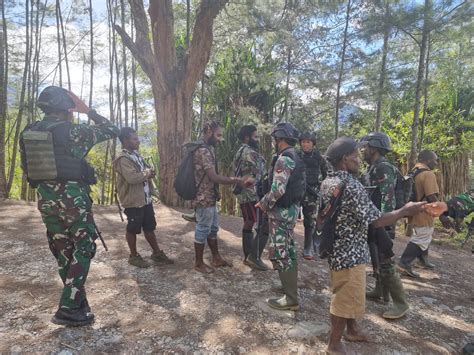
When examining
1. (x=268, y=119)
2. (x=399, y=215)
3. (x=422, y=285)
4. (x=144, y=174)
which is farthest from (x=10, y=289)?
(x=268, y=119)

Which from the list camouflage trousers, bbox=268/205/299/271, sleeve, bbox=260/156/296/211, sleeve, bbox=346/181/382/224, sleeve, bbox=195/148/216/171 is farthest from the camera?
sleeve, bbox=195/148/216/171

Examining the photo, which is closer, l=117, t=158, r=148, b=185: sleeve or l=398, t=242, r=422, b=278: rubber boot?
l=117, t=158, r=148, b=185: sleeve

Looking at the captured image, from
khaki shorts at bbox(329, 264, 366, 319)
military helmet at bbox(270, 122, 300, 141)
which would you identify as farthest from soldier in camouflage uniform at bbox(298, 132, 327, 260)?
khaki shorts at bbox(329, 264, 366, 319)

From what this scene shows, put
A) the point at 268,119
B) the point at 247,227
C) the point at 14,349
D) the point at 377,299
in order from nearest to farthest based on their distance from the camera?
the point at 14,349, the point at 377,299, the point at 247,227, the point at 268,119

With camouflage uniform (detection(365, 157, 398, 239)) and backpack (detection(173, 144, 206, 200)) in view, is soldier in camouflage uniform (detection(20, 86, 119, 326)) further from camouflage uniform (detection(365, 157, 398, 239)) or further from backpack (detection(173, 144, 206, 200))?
camouflage uniform (detection(365, 157, 398, 239))

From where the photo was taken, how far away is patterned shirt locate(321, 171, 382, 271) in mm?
2043

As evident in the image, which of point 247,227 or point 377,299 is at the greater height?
point 247,227

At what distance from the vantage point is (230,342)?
2.30 metres

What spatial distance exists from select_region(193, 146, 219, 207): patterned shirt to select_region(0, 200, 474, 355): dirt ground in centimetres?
79

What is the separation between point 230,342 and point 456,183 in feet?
32.1

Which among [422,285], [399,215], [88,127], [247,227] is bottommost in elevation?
[422,285]

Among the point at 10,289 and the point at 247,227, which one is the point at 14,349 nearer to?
the point at 10,289

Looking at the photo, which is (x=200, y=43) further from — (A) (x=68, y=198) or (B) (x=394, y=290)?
(B) (x=394, y=290)

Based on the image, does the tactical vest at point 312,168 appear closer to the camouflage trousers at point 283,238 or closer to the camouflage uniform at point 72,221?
the camouflage trousers at point 283,238
